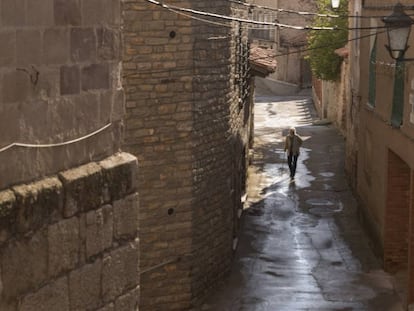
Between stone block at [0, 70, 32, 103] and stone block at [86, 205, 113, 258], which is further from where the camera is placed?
stone block at [86, 205, 113, 258]

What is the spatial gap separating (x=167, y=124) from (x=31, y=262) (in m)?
8.17

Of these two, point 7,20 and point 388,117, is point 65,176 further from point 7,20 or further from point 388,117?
point 388,117

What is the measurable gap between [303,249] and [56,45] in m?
12.8

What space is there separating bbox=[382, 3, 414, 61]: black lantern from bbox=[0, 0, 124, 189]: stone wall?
6160 mm

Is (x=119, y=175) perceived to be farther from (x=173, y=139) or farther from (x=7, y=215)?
(x=173, y=139)

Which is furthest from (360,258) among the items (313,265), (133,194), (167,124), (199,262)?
(133,194)

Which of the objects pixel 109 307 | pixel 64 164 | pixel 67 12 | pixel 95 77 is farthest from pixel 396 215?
pixel 67 12

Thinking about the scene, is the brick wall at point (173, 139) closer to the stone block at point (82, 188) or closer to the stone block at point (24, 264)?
the stone block at point (82, 188)

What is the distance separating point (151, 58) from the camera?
39.7 feet

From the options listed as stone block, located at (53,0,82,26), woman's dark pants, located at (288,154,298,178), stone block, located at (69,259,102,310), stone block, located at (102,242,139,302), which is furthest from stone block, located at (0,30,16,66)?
woman's dark pants, located at (288,154,298,178)

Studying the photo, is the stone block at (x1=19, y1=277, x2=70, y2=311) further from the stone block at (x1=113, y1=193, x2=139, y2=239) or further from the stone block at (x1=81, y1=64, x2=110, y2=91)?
the stone block at (x1=81, y1=64, x2=110, y2=91)

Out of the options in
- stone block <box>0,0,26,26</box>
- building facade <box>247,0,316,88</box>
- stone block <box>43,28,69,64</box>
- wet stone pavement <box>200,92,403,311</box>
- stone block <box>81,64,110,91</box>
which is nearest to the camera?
stone block <box>0,0,26,26</box>

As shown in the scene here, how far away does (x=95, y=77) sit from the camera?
4.80 metres

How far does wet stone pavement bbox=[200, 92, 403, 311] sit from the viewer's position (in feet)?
44.9
